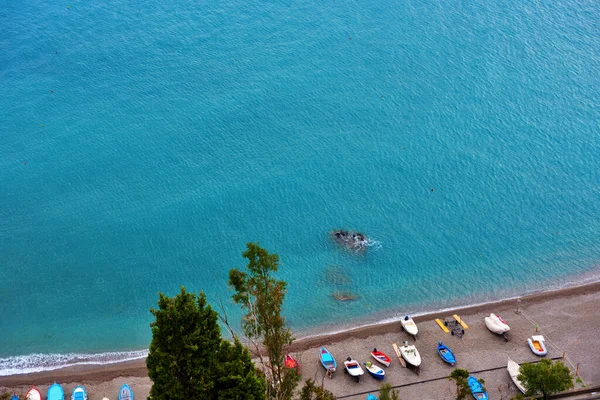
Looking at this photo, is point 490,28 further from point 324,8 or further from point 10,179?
point 10,179

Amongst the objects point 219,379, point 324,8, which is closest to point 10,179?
point 219,379

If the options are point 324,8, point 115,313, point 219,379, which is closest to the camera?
point 219,379

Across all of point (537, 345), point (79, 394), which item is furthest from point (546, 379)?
point (79, 394)

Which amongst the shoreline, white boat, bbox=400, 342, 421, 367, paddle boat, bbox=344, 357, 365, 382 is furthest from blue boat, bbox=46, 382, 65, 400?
white boat, bbox=400, 342, 421, 367

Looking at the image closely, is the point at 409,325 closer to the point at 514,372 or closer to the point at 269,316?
the point at 514,372

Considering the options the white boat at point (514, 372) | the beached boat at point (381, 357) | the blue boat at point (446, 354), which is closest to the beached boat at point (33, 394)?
the beached boat at point (381, 357)
